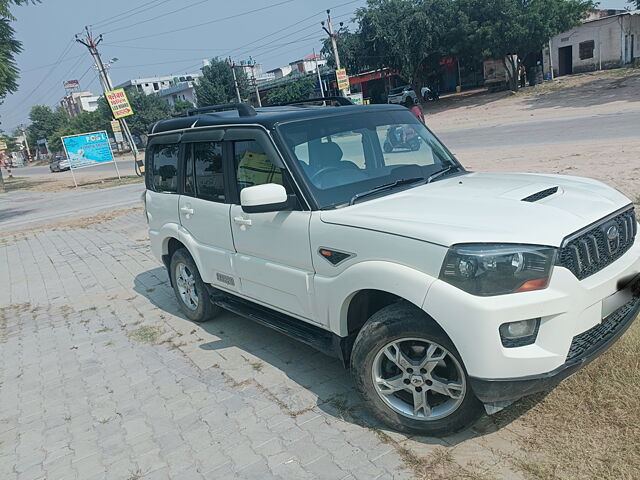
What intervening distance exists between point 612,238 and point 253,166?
2494mm

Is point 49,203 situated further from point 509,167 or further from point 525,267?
point 525,267

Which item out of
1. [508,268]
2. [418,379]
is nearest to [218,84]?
[418,379]

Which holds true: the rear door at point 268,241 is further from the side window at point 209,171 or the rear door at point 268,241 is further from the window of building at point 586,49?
the window of building at point 586,49

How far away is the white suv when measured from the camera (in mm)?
2459

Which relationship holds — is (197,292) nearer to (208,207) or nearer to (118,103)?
(208,207)

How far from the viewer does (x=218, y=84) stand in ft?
219

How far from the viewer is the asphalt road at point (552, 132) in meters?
14.8

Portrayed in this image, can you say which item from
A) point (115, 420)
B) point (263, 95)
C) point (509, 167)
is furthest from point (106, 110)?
point (115, 420)

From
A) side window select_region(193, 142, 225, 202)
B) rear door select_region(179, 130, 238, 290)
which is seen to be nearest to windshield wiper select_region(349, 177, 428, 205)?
rear door select_region(179, 130, 238, 290)

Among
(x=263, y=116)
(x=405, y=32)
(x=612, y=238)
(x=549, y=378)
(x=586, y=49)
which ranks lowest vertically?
(x=549, y=378)

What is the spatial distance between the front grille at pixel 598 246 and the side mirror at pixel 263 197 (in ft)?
5.58

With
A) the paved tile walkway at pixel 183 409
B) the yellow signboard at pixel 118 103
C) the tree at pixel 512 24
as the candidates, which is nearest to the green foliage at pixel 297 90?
the tree at pixel 512 24

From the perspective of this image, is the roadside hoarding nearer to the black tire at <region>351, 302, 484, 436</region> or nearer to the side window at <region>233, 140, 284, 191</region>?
Answer: the side window at <region>233, 140, 284, 191</region>

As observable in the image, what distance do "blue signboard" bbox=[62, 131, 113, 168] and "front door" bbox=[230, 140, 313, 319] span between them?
78.7 ft
